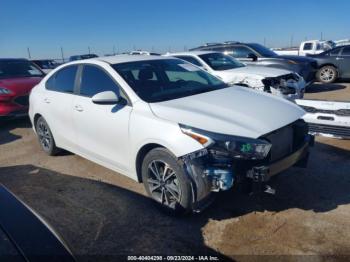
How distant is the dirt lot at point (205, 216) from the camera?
9.57 ft

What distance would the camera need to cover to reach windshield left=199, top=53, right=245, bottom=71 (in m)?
8.34

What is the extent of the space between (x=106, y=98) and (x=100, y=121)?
18.1 inches

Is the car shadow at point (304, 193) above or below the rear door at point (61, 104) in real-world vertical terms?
below

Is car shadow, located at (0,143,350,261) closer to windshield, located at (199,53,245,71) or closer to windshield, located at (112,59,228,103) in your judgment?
windshield, located at (112,59,228,103)

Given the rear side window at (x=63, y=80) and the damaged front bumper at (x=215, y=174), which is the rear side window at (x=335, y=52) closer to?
the rear side window at (x=63, y=80)

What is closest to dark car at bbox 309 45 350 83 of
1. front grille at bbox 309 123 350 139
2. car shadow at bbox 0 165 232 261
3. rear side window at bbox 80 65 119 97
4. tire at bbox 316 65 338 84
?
tire at bbox 316 65 338 84

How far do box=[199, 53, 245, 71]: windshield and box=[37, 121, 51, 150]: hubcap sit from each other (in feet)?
14.9

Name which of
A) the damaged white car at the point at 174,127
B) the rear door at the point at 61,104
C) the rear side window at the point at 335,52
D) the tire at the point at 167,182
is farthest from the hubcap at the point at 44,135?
the rear side window at the point at 335,52

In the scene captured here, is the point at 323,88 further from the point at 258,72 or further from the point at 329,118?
the point at 329,118

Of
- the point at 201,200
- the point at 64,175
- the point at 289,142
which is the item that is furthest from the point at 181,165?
the point at 64,175

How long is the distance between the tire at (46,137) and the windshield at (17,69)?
11.4 ft

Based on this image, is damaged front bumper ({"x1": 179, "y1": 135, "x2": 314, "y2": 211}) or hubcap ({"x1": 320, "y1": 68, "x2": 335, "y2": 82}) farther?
hubcap ({"x1": 320, "y1": 68, "x2": 335, "y2": 82})

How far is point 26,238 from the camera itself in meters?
1.83

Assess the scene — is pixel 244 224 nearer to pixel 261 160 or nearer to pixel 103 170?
pixel 261 160
